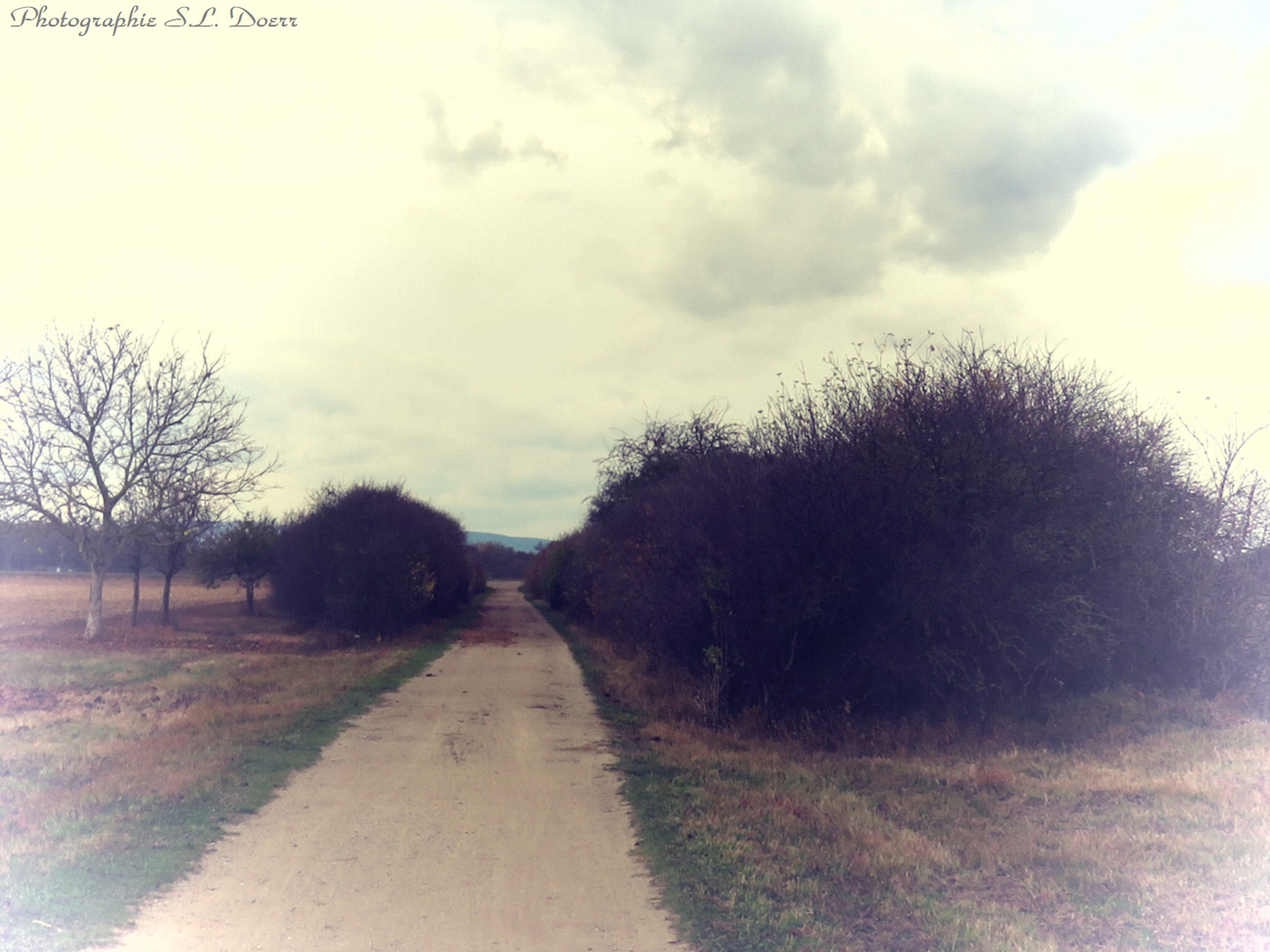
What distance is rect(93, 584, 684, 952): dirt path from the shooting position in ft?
18.2

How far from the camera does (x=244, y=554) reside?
4478cm

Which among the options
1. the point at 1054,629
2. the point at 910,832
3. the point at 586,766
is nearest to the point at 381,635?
the point at 586,766

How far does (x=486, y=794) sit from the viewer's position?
941 cm

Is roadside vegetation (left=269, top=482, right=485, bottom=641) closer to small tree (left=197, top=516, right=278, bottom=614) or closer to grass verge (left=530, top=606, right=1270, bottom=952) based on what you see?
small tree (left=197, top=516, right=278, bottom=614)

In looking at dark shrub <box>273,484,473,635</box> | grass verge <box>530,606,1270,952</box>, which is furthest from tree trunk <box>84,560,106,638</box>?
grass verge <box>530,606,1270,952</box>

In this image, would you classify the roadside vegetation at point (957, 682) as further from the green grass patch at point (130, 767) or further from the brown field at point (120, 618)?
the brown field at point (120, 618)

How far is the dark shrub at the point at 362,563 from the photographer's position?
29984 millimetres

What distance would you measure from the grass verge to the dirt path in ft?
1.59

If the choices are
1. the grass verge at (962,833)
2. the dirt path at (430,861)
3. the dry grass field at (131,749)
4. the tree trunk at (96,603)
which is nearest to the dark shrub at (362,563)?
the dry grass field at (131,749)

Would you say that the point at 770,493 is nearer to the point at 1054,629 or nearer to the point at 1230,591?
the point at 1054,629

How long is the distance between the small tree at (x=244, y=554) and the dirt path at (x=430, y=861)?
113 feet

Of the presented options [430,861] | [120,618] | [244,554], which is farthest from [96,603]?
[430,861]

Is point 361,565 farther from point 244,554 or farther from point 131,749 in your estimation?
point 131,749

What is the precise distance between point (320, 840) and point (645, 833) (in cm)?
265
